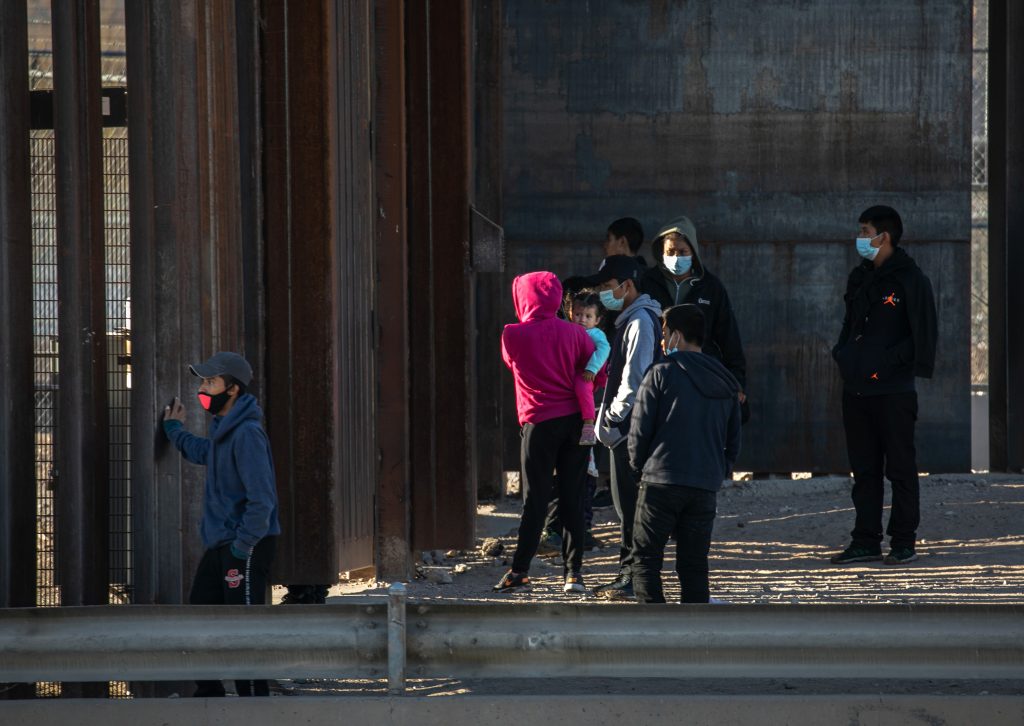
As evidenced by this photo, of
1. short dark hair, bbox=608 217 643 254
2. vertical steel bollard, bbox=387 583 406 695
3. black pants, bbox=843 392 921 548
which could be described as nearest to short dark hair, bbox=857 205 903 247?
black pants, bbox=843 392 921 548

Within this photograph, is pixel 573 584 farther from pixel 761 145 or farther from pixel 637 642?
pixel 761 145

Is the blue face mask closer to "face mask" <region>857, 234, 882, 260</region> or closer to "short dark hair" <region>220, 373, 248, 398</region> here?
"face mask" <region>857, 234, 882, 260</region>

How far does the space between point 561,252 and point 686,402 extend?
6.55 meters

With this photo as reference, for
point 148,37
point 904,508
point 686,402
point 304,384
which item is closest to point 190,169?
point 148,37

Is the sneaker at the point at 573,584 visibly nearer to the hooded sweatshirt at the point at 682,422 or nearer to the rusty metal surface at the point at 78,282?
the hooded sweatshirt at the point at 682,422

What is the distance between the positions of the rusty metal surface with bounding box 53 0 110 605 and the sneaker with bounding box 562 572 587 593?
3.14 metres

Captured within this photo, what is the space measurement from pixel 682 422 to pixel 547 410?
1649 mm

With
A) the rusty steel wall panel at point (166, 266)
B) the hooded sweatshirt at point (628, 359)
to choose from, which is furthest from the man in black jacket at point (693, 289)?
the rusty steel wall panel at point (166, 266)

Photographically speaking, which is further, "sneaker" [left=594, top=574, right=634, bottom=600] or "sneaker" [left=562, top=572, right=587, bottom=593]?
"sneaker" [left=562, top=572, right=587, bottom=593]

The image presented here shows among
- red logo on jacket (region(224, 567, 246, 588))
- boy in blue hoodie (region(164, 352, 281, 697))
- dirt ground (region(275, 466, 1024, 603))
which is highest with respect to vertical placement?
boy in blue hoodie (region(164, 352, 281, 697))

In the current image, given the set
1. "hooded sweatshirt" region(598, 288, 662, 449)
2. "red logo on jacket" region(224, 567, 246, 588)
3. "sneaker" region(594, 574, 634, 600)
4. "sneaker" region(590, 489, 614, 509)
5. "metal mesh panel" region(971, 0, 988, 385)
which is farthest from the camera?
"metal mesh panel" region(971, 0, 988, 385)

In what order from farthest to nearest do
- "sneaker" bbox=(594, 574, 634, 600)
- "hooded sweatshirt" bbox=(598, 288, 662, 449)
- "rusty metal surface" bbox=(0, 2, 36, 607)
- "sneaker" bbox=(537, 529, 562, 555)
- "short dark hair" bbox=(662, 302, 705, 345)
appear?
"sneaker" bbox=(537, 529, 562, 555)
"sneaker" bbox=(594, 574, 634, 600)
"hooded sweatshirt" bbox=(598, 288, 662, 449)
"short dark hair" bbox=(662, 302, 705, 345)
"rusty metal surface" bbox=(0, 2, 36, 607)

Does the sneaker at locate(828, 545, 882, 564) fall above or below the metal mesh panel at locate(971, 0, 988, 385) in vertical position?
below

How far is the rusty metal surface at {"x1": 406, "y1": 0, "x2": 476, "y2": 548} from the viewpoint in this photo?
30.4 feet
